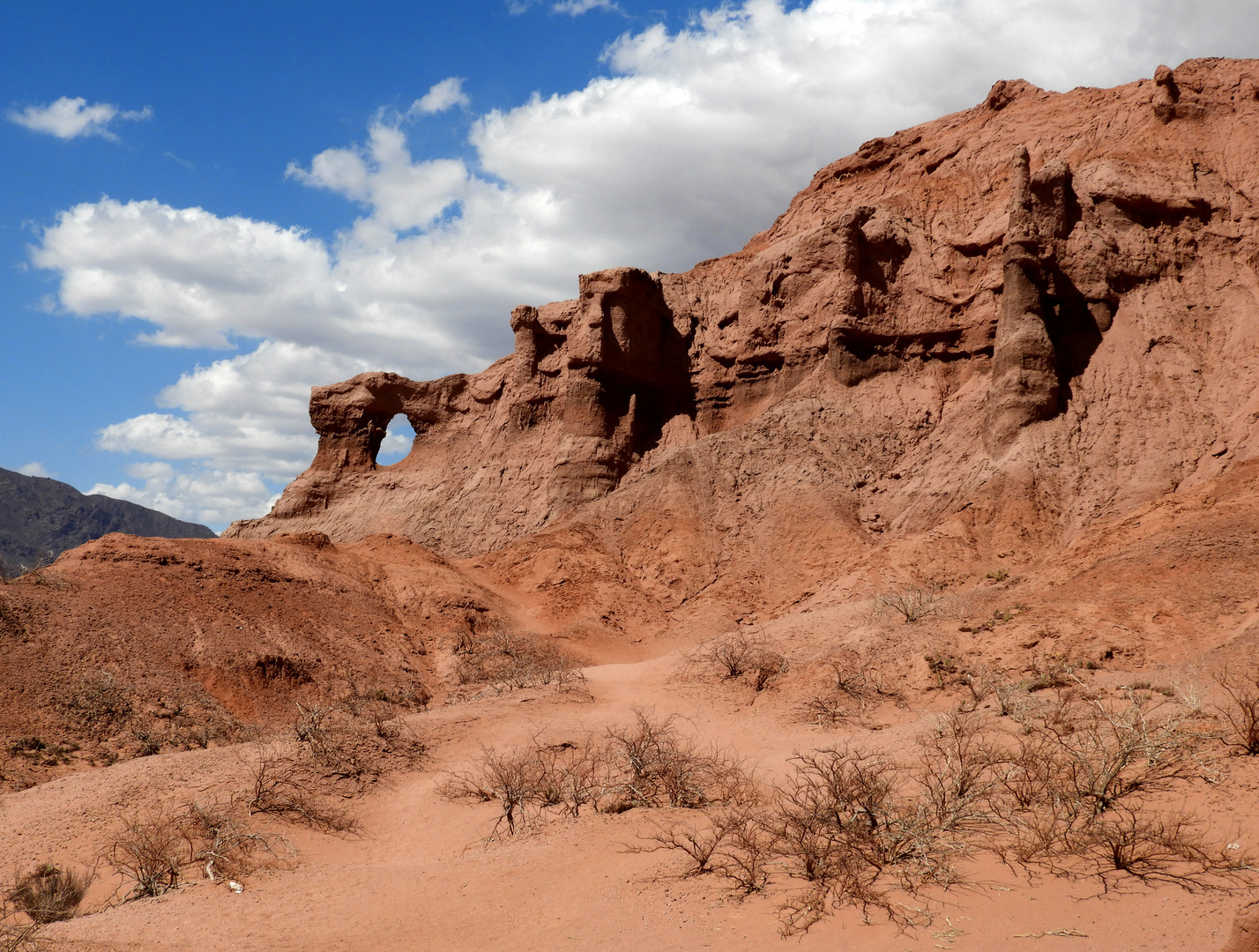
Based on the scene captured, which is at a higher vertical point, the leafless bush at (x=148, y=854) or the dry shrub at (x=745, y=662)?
the dry shrub at (x=745, y=662)

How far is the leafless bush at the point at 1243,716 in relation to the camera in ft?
24.6

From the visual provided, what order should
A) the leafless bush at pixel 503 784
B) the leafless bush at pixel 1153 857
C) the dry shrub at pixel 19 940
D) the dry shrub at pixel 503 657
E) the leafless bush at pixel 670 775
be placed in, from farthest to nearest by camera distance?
the dry shrub at pixel 503 657 → the leafless bush at pixel 503 784 → the leafless bush at pixel 670 775 → the leafless bush at pixel 1153 857 → the dry shrub at pixel 19 940

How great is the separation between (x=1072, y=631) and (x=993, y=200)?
64.8 ft

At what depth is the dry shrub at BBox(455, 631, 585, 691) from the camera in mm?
18891

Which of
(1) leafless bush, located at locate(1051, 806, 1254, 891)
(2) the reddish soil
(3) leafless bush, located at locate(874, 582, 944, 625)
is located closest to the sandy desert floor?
(2) the reddish soil

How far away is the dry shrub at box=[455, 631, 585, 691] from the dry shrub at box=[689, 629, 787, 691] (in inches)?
128

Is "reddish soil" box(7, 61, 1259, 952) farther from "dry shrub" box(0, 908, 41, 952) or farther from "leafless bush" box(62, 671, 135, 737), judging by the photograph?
"dry shrub" box(0, 908, 41, 952)

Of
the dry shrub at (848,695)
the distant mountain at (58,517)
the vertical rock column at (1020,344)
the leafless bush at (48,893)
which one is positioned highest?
the distant mountain at (58,517)

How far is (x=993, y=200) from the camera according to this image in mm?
28078

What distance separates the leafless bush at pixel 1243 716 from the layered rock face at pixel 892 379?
1145 cm

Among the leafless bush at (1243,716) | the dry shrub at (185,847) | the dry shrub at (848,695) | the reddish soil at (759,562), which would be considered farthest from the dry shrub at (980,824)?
the dry shrub at (185,847)

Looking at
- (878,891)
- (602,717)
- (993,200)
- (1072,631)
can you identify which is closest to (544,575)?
(602,717)

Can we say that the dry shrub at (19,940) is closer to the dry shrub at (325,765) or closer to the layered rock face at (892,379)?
the dry shrub at (325,765)

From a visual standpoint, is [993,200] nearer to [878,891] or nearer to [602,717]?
[602,717]
